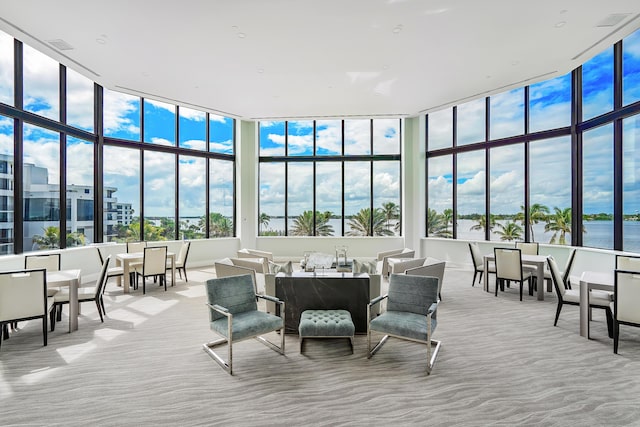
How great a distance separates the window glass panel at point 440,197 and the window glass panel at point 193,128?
278 inches

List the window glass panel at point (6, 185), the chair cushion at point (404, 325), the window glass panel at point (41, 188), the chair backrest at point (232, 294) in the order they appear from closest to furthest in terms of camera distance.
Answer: the chair cushion at point (404, 325) → the chair backrest at point (232, 294) → the window glass panel at point (6, 185) → the window glass panel at point (41, 188)

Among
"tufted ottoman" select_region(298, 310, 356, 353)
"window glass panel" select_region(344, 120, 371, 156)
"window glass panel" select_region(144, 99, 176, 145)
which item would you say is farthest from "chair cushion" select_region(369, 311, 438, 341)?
"window glass panel" select_region(144, 99, 176, 145)

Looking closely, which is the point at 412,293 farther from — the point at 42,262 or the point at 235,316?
the point at 42,262

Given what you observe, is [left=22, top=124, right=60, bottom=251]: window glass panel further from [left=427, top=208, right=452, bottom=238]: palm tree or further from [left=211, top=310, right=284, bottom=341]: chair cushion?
[left=427, top=208, right=452, bottom=238]: palm tree

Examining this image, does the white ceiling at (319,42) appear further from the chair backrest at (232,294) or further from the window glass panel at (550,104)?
the chair backrest at (232,294)

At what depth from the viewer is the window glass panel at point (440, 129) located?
30.8 ft

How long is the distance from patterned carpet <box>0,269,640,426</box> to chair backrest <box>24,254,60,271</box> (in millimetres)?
859

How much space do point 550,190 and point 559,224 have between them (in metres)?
0.84

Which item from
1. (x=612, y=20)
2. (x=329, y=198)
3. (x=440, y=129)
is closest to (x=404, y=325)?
(x=612, y=20)

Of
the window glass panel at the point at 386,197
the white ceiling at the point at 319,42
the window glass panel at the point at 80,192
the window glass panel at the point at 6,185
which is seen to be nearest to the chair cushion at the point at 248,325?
the white ceiling at the point at 319,42

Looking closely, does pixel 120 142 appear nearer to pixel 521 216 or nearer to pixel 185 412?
pixel 185 412

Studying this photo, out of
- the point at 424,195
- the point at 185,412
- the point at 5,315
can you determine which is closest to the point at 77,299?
the point at 5,315

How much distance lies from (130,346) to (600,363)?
5303mm

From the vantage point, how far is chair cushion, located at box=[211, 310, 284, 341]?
10.5ft
